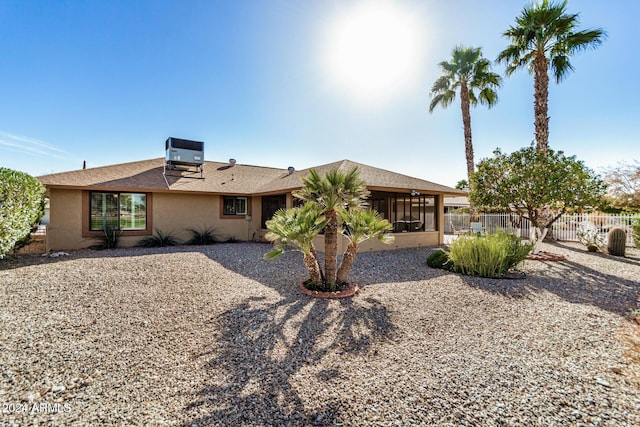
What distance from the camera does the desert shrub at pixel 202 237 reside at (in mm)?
13961

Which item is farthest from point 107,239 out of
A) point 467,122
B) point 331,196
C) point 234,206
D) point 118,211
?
point 467,122

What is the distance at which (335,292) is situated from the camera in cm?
636

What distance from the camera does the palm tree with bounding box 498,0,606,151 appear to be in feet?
41.8

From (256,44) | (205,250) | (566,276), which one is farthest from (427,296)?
(256,44)

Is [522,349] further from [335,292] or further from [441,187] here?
[441,187]

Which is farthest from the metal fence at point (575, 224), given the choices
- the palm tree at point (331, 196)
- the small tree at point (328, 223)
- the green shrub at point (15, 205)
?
the green shrub at point (15, 205)

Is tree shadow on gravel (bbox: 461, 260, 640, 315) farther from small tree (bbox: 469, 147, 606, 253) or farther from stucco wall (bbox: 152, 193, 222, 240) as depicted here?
stucco wall (bbox: 152, 193, 222, 240)

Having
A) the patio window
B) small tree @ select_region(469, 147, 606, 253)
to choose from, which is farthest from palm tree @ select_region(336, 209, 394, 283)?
small tree @ select_region(469, 147, 606, 253)

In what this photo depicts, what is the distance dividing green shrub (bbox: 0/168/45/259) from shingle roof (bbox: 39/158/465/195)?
2224 millimetres

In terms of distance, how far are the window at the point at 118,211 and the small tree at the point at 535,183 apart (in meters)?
15.5

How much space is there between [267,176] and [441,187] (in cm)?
1069

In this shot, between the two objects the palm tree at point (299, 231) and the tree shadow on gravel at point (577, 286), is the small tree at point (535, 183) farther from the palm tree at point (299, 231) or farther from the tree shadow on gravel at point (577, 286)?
the palm tree at point (299, 231)

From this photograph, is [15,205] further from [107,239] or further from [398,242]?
[398,242]

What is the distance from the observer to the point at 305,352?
3957 millimetres
